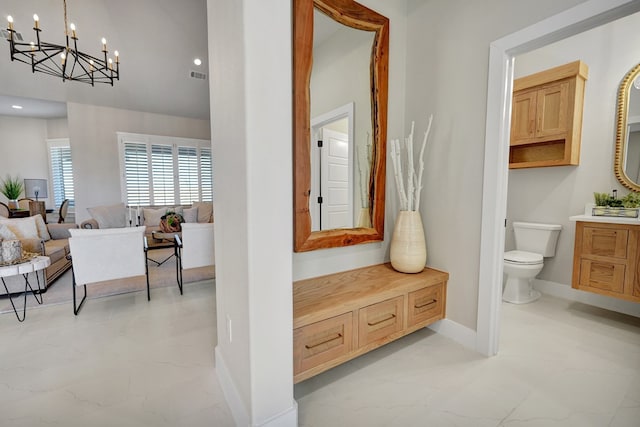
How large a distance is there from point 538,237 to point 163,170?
670cm

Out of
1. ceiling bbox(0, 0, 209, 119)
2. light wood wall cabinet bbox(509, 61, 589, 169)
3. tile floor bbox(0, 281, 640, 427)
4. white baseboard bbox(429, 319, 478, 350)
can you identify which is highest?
ceiling bbox(0, 0, 209, 119)

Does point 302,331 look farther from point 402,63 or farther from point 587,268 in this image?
point 587,268

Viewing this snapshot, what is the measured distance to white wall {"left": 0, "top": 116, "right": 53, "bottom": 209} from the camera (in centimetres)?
629

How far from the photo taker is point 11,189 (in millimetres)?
6172

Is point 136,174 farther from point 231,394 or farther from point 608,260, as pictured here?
point 608,260

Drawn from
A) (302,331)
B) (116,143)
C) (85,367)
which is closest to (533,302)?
(302,331)

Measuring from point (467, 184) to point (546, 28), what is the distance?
97 centimetres

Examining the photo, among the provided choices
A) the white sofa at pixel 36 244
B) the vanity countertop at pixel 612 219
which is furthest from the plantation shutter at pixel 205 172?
the vanity countertop at pixel 612 219

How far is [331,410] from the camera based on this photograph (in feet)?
4.77

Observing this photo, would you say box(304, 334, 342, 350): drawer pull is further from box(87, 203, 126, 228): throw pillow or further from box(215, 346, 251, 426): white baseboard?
box(87, 203, 126, 228): throw pillow

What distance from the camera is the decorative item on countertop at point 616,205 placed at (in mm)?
2264

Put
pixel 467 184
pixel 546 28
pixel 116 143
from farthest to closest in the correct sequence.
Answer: pixel 116 143, pixel 467 184, pixel 546 28

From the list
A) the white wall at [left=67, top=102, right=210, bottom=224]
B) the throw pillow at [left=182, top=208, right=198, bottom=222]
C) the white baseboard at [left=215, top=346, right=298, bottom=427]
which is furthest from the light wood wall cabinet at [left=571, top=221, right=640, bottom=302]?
the white wall at [left=67, top=102, right=210, bottom=224]

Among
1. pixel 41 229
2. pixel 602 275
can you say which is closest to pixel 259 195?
pixel 602 275
